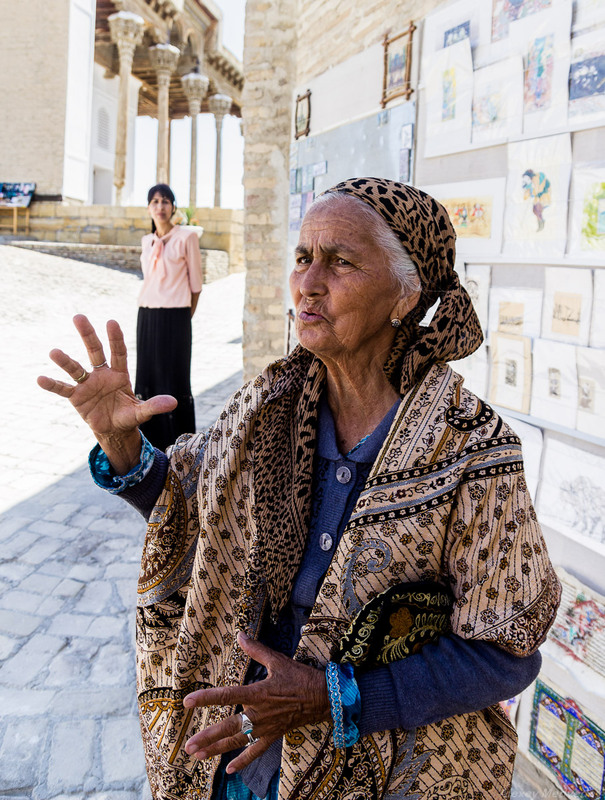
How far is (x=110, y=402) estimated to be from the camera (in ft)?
5.16

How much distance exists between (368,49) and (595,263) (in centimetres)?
296

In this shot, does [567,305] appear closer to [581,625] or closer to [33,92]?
[581,625]

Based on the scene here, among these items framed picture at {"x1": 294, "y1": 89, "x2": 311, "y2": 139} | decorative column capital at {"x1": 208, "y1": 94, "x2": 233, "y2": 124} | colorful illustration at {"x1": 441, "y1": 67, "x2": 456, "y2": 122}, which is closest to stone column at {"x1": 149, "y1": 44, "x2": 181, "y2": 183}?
decorative column capital at {"x1": 208, "y1": 94, "x2": 233, "y2": 124}

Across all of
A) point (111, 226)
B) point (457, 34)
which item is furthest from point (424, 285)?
point (111, 226)

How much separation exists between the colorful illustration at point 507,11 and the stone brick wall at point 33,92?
23.1 meters

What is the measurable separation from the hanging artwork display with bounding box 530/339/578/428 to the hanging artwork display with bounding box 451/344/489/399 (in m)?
0.33

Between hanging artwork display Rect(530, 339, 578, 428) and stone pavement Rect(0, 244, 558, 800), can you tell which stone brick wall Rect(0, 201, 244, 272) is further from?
hanging artwork display Rect(530, 339, 578, 428)

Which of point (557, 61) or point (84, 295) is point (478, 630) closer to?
point (557, 61)

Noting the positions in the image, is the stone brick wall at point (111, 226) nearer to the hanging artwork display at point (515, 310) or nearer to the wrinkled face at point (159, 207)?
the wrinkled face at point (159, 207)

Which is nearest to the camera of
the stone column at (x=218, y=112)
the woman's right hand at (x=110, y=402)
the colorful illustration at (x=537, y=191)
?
the woman's right hand at (x=110, y=402)

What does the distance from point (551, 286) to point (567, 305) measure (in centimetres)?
12

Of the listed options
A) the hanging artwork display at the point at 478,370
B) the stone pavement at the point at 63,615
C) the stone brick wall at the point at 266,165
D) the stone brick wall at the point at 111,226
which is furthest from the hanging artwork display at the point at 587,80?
the stone brick wall at the point at 111,226

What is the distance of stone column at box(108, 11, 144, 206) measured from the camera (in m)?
22.7

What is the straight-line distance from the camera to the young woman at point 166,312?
16.9 feet
